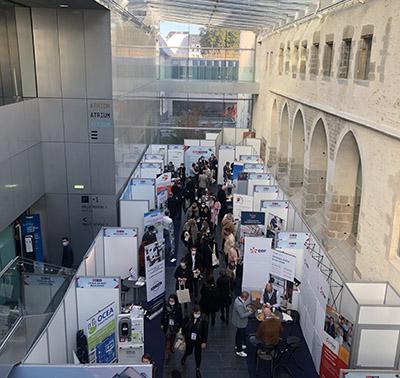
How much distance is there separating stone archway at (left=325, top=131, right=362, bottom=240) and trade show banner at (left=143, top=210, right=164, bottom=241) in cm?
438

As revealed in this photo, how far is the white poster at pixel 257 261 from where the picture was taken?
36.2 ft

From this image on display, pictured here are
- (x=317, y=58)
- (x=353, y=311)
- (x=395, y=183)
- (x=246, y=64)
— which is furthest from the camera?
(x=246, y=64)

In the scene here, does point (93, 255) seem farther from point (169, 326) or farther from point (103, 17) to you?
point (103, 17)

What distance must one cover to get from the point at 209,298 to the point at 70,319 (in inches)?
114

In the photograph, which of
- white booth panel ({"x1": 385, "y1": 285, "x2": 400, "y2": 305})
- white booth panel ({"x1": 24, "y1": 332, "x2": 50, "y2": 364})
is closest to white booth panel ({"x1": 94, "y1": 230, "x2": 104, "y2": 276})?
white booth panel ({"x1": 24, "y1": 332, "x2": 50, "y2": 364})

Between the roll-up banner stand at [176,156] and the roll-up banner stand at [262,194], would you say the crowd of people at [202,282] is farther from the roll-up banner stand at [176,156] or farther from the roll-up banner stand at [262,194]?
the roll-up banner stand at [176,156]

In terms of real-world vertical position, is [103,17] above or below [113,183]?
above

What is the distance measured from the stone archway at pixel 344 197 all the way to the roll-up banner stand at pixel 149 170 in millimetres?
6526

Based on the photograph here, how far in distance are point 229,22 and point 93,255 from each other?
1636 cm

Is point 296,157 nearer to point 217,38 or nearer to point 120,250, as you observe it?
point 120,250

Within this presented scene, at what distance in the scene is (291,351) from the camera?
30.4 feet

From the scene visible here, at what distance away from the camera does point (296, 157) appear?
18.9 m

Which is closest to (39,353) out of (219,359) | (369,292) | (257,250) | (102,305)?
(102,305)

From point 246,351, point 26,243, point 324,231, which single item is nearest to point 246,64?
point 324,231
